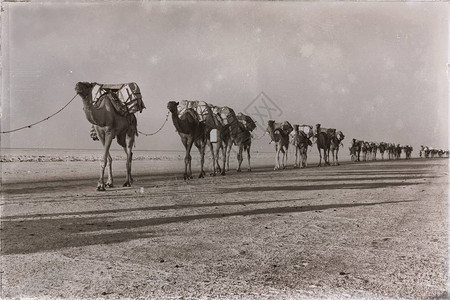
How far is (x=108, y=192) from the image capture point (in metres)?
12.8

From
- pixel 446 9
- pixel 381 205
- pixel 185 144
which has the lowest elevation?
pixel 381 205

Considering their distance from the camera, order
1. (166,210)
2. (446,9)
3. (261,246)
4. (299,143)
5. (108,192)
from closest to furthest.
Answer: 1. (261,246)
2. (446,9)
3. (166,210)
4. (108,192)
5. (299,143)

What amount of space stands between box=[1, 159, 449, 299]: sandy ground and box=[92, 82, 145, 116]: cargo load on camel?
4.59 m

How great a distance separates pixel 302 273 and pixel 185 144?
1513 cm

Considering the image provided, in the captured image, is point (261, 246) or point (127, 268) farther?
point (261, 246)

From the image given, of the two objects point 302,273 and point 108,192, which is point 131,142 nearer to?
point 108,192

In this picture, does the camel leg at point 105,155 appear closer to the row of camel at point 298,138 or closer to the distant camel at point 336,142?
the row of camel at point 298,138

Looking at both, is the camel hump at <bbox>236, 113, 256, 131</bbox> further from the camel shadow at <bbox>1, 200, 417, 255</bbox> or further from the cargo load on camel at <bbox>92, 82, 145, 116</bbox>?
the camel shadow at <bbox>1, 200, 417, 255</bbox>

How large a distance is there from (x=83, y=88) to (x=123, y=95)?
2.45 meters

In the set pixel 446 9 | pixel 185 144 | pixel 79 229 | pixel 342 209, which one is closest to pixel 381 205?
pixel 342 209

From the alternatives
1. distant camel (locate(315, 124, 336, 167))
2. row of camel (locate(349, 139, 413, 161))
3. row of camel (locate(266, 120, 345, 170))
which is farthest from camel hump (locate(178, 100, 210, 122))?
row of camel (locate(349, 139, 413, 161))

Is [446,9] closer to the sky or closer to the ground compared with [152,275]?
closer to the sky

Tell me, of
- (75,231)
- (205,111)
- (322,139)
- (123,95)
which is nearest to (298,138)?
(322,139)

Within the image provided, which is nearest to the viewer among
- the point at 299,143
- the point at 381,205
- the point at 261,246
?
the point at 261,246
